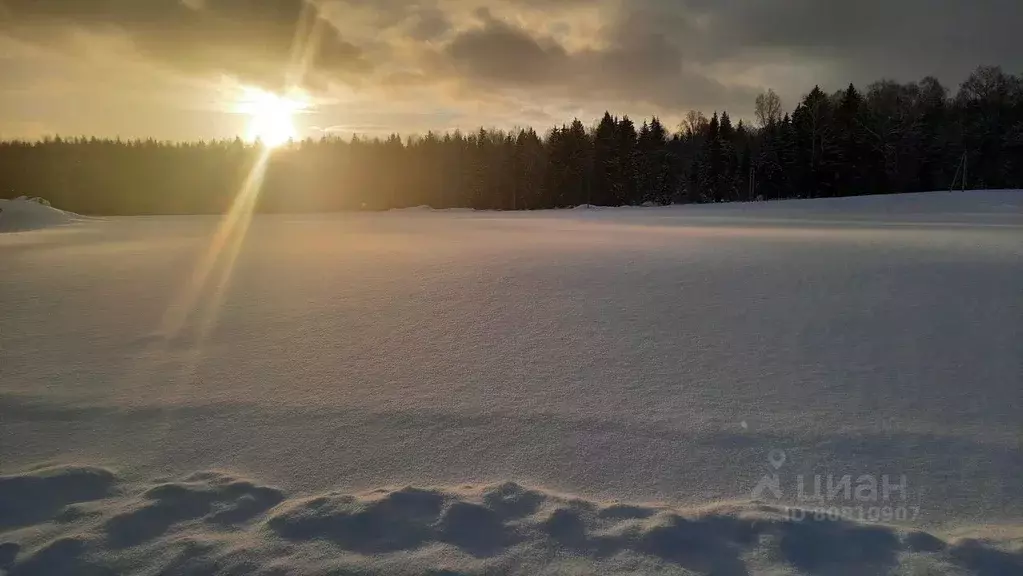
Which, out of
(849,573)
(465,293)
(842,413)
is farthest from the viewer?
(465,293)

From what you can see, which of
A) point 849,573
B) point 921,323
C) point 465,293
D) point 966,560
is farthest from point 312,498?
point 921,323

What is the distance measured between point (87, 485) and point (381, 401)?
2.03m

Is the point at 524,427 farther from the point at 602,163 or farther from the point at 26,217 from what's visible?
the point at 602,163

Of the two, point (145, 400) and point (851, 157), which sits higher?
point (851, 157)

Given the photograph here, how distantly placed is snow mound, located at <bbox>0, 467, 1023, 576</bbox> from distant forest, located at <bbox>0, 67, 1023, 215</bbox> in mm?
51219

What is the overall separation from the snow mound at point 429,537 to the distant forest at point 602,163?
168 feet

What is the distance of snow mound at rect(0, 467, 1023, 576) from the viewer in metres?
2.81

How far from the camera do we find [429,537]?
303 centimetres

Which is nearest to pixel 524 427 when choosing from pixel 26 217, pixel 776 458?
pixel 776 458

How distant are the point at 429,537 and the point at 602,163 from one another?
58.0 meters

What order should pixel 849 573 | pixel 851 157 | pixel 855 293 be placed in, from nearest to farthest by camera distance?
pixel 849 573 → pixel 855 293 → pixel 851 157

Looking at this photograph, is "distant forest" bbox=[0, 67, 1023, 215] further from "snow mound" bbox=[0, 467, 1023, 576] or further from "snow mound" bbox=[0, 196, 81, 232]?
"snow mound" bbox=[0, 467, 1023, 576]

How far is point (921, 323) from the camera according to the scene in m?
6.02

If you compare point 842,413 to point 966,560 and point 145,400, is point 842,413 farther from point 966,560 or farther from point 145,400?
point 145,400
